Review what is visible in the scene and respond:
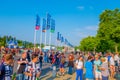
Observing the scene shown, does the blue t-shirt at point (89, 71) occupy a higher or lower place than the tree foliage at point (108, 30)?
lower

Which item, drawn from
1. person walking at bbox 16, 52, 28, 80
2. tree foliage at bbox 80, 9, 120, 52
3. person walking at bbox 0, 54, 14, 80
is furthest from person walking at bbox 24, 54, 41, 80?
tree foliage at bbox 80, 9, 120, 52

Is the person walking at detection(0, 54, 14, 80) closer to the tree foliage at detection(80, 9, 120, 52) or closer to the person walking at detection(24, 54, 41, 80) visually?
the person walking at detection(24, 54, 41, 80)

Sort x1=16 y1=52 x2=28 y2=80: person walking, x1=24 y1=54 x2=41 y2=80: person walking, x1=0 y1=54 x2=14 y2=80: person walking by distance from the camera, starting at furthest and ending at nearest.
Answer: x1=16 y1=52 x2=28 y2=80: person walking < x1=24 y1=54 x2=41 y2=80: person walking < x1=0 y1=54 x2=14 y2=80: person walking

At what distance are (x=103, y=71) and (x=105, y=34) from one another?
4987 centimetres

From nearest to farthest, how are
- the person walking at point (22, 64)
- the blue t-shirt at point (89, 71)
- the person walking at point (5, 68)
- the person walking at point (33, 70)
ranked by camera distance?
the person walking at point (5, 68), the person walking at point (33, 70), the person walking at point (22, 64), the blue t-shirt at point (89, 71)

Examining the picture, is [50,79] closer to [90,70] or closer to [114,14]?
[90,70]

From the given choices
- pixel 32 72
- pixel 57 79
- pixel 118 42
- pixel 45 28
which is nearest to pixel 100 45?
pixel 118 42

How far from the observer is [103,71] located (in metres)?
11.7

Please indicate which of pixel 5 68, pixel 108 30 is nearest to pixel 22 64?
pixel 5 68

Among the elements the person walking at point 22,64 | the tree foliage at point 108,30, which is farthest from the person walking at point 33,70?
the tree foliage at point 108,30

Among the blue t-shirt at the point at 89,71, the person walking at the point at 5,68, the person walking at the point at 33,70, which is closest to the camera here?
the person walking at the point at 5,68

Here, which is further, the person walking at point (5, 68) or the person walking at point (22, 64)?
the person walking at point (22, 64)

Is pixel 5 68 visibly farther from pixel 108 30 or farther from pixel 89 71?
pixel 108 30

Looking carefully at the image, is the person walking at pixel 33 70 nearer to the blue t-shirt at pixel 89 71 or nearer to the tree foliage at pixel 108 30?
the blue t-shirt at pixel 89 71
